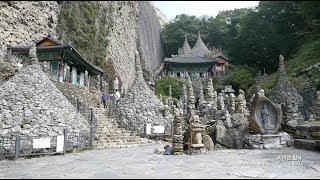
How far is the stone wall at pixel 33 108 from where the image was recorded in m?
12.0

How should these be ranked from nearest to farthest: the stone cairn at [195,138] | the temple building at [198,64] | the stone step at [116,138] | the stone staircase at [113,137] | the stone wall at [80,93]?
the stone cairn at [195,138]
the stone staircase at [113,137]
the stone step at [116,138]
the stone wall at [80,93]
the temple building at [198,64]

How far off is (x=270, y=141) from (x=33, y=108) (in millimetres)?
10346

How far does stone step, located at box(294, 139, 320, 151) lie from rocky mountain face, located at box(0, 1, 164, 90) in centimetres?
2290

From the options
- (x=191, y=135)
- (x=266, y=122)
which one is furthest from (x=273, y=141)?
(x=191, y=135)

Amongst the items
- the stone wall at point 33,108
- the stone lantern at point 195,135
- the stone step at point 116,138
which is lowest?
the stone step at point 116,138

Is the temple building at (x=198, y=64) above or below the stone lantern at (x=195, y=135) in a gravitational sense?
above

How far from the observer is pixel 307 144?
35.4 feet

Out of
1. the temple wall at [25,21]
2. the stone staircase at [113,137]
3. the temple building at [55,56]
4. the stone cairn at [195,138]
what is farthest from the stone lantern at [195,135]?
the temple wall at [25,21]

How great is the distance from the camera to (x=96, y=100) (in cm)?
2705

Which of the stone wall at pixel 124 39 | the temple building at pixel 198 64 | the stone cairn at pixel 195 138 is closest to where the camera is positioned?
the stone cairn at pixel 195 138

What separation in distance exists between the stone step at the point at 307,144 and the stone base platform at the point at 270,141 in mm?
408

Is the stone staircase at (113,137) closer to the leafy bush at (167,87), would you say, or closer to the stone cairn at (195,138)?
the stone cairn at (195,138)

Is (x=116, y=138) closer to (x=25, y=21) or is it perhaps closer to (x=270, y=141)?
(x=270, y=141)

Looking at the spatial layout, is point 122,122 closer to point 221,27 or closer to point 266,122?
point 266,122
